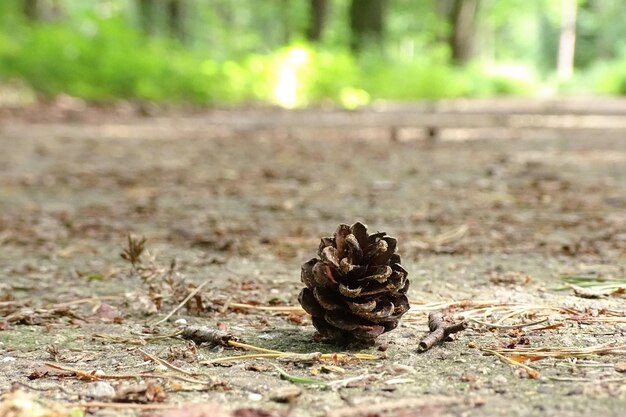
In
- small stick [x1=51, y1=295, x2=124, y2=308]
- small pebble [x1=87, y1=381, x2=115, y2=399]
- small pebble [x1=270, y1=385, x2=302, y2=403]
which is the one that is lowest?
small stick [x1=51, y1=295, x2=124, y2=308]

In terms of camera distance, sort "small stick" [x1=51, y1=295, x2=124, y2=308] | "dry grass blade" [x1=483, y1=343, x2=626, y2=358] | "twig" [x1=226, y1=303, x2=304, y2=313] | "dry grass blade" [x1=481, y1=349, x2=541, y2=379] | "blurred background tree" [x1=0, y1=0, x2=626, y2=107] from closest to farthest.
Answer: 1. "dry grass blade" [x1=481, y1=349, x2=541, y2=379]
2. "dry grass blade" [x1=483, y1=343, x2=626, y2=358]
3. "twig" [x1=226, y1=303, x2=304, y2=313]
4. "small stick" [x1=51, y1=295, x2=124, y2=308]
5. "blurred background tree" [x1=0, y1=0, x2=626, y2=107]

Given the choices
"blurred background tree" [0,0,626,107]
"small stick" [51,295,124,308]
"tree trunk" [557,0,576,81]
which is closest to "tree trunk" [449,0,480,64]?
"blurred background tree" [0,0,626,107]

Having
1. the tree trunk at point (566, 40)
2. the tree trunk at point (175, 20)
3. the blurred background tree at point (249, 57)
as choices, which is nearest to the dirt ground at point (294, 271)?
the blurred background tree at point (249, 57)

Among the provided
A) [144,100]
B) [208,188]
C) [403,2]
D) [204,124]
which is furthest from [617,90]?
[208,188]

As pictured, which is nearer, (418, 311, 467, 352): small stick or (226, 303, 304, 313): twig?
(418, 311, 467, 352): small stick

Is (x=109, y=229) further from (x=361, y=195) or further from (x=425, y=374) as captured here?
(x=425, y=374)

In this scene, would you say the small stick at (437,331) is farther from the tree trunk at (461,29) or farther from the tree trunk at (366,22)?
the tree trunk at (461,29)

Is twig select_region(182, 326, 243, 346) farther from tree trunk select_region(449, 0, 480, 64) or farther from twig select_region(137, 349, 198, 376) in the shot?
tree trunk select_region(449, 0, 480, 64)
